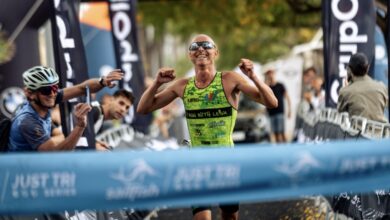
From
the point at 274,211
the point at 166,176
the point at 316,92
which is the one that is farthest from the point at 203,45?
the point at 316,92

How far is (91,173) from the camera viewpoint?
21.2 feet

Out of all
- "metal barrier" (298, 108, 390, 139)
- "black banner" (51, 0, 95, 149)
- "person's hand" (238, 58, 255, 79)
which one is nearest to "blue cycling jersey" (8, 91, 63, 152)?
"person's hand" (238, 58, 255, 79)

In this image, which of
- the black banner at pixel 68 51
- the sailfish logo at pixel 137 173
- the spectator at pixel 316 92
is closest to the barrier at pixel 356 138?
the sailfish logo at pixel 137 173

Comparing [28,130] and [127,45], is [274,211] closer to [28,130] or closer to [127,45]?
[28,130]

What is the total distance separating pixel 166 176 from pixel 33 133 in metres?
2.46

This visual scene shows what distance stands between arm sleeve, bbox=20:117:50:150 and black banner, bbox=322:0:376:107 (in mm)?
7336

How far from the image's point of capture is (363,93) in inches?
502

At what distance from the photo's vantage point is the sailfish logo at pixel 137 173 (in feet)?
21.3

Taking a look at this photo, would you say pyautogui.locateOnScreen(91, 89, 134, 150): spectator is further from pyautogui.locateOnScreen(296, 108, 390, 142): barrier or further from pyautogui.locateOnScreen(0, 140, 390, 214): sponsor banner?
pyautogui.locateOnScreen(0, 140, 390, 214): sponsor banner

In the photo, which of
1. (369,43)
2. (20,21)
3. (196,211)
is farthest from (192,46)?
(20,21)

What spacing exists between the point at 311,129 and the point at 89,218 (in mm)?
8465

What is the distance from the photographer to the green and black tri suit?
9.20 metres

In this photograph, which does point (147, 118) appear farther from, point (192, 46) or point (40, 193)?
point (40, 193)

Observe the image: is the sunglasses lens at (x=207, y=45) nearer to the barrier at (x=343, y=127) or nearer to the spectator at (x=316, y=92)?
the barrier at (x=343, y=127)
